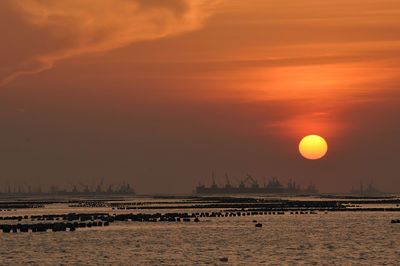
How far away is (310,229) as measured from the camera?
105000 millimetres

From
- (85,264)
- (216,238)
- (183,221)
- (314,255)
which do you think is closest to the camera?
(85,264)

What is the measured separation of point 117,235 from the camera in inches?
3676

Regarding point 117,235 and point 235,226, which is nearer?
point 117,235

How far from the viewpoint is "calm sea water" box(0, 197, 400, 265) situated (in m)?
64.9

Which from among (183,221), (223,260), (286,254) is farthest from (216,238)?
(183,221)

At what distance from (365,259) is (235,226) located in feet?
158

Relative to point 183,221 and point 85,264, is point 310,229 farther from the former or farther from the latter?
point 85,264

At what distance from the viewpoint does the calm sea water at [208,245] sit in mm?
64938

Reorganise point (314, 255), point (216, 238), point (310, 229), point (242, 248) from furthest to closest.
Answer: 1. point (310, 229)
2. point (216, 238)
3. point (242, 248)
4. point (314, 255)

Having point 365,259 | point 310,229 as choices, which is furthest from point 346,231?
point 365,259

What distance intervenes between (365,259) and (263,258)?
9.61 m

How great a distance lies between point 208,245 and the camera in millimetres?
78938

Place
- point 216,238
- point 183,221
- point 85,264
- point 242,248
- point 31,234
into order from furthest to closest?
point 183,221, point 31,234, point 216,238, point 242,248, point 85,264

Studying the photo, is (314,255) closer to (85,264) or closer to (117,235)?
(85,264)
